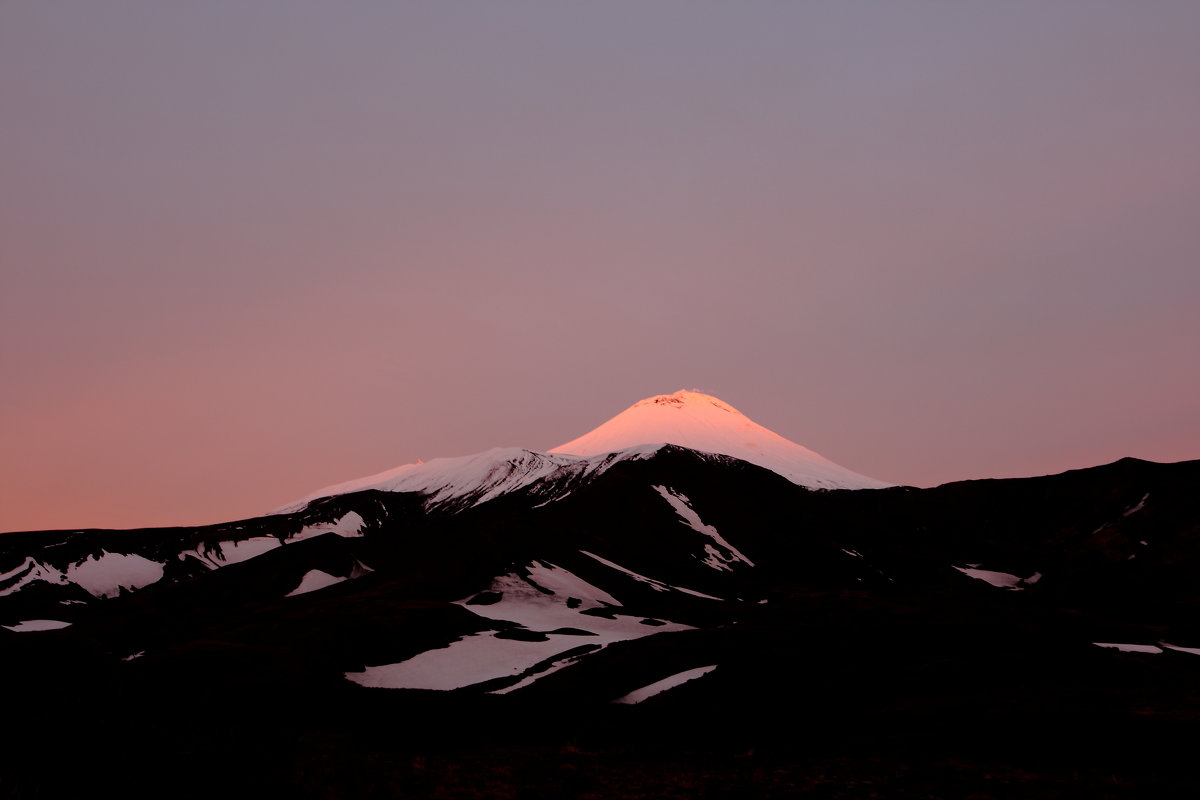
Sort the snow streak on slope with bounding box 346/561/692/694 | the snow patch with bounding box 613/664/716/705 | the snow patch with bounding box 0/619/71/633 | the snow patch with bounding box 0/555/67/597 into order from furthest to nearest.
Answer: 1. the snow patch with bounding box 0/555/67/597
2. the snow patch with bounding box 0/619/71/633
3. the snow streak on slope with bounding box 346/561/692/694
4. the snow patch with bounding box 613/664/716/705

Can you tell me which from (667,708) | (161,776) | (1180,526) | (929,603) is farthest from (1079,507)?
(161,776)

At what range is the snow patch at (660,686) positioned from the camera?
57.6m

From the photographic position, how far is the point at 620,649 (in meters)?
70.7

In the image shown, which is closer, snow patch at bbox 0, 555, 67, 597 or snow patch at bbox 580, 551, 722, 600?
snow patch at bbox 580, 551, 722, 600

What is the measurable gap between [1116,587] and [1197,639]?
55.2m

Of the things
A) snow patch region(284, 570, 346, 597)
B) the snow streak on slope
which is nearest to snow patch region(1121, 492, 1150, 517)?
the snow streak on slope

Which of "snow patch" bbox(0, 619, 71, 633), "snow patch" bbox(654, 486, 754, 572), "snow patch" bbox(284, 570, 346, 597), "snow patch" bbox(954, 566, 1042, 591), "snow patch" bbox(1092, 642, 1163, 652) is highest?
"snow patch" bbox(654, 486, 754, 572)

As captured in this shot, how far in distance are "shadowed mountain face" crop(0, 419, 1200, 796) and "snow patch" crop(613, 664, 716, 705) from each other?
1.35 ft

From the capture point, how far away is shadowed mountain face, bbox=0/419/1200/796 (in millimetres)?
32031

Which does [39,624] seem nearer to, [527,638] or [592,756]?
[527,638]

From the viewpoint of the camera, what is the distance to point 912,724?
135 ft

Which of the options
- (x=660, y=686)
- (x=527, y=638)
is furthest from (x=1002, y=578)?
(x=660, y=686)

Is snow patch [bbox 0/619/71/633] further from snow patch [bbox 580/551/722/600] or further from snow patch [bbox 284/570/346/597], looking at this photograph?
snow patch [bbox 580/551/722/600]

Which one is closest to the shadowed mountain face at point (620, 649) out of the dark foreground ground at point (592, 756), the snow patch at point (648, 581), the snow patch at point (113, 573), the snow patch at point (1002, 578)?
the dark foreground ground at point (592, 756)
